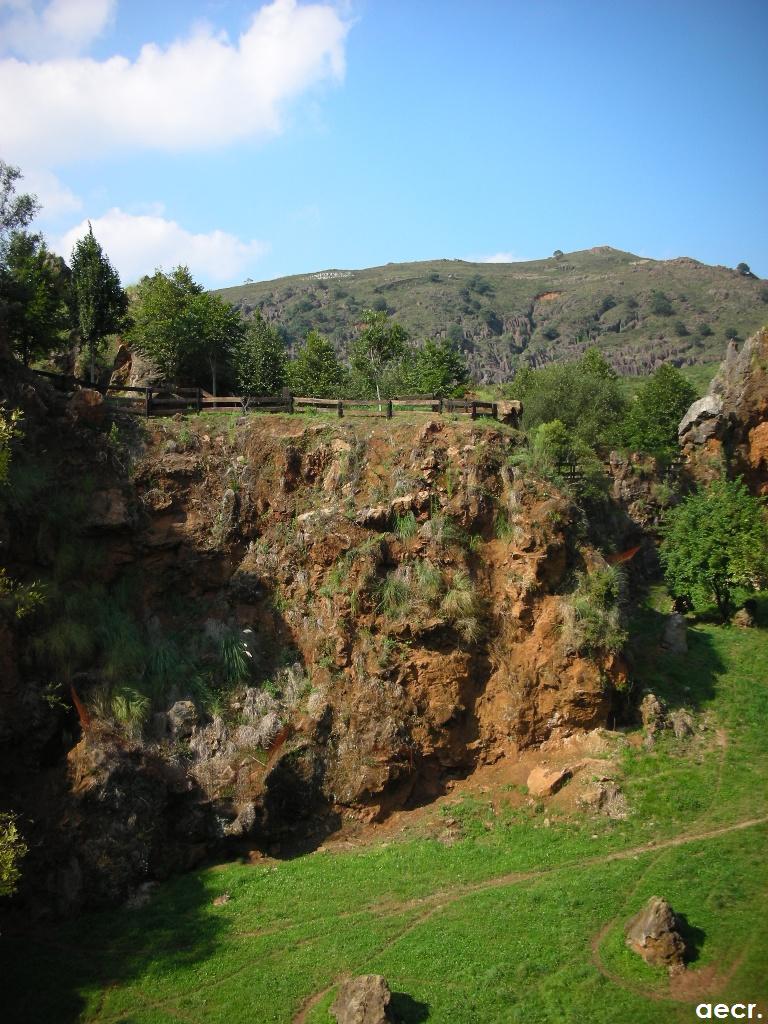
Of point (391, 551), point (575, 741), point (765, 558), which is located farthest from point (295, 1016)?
point (765, 558)

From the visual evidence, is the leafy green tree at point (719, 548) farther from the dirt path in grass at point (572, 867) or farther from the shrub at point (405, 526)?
the shrub at point (405, 526)

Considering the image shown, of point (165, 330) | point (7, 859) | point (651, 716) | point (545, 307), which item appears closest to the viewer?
point (7, 859)

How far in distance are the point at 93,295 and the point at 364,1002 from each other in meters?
27.2

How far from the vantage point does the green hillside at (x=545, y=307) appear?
108m

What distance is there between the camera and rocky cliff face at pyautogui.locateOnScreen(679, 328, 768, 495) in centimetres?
3612

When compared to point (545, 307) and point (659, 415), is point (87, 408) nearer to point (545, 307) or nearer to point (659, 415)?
point (659, 415)

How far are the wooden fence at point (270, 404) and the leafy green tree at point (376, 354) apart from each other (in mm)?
14405

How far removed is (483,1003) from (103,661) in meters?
11.7

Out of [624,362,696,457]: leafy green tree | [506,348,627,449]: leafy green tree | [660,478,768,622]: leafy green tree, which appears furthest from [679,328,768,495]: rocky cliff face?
[660,478,768,622]: leafy green tree

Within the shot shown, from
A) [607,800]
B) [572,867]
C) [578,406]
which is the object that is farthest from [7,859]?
[578,406]

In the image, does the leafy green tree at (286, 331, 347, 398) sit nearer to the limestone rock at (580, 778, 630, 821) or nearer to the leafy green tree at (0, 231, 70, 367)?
the leafy green tree at (0, 231, 70, 367)

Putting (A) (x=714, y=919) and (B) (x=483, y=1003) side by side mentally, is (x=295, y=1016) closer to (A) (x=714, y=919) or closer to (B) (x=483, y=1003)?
(B) (x=483, y=1003)

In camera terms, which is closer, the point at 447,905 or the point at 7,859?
the point at 7,859

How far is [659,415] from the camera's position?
42.4m
